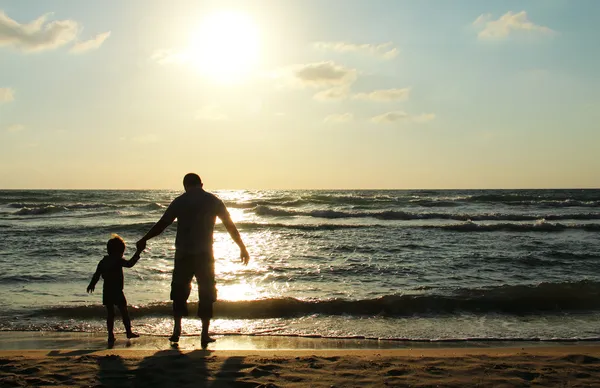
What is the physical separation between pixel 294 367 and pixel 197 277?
1.52 m

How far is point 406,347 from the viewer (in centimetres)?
608

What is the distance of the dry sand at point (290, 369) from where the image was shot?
4250 millimetres

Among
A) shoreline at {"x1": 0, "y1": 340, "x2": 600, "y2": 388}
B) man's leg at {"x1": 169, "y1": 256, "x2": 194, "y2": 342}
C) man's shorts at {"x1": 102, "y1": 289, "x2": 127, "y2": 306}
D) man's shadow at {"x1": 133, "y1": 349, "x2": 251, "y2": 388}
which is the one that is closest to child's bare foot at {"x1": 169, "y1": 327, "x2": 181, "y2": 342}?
shoreline at {"x1": 0, "y1": 340, "x2": 600, "y2": 388}

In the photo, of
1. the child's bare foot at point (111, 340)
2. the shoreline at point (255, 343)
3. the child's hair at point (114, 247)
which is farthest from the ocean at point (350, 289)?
the child's hair at point (114, 247)

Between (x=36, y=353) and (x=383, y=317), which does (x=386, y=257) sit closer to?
(x=383, y=317)

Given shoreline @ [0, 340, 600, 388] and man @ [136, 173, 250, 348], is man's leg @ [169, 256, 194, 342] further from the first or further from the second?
shoreline @ [0, 340, 600, 388]

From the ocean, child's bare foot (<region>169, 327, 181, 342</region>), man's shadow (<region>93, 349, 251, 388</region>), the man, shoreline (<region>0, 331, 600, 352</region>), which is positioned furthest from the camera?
the ocean

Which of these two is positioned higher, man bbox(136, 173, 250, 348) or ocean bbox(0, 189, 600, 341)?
man bbox(136, 173, 250, 348)

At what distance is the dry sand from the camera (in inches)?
167

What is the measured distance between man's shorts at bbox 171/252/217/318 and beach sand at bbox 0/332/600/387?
0.50 meters

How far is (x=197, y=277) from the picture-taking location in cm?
548

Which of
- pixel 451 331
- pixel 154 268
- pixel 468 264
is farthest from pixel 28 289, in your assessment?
pixel 468 264

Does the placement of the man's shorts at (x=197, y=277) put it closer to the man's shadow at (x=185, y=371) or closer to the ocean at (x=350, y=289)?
the man's shadow at (x=185, y=371)

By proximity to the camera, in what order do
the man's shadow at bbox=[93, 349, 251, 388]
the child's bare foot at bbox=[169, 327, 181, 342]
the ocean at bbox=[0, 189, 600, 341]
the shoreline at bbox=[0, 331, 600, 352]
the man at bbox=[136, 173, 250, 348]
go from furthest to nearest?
the ocean at bbox=[0, 189, 600, 341] < the shoreline at bbox=[0, 331, 600, 352] < the child's bare foot at bbox=[169, 327, 181, 342] < the man at bbox=[136, 173, 250, 348] < the man's shadow at bbox=[93, 349, 251, 388]
